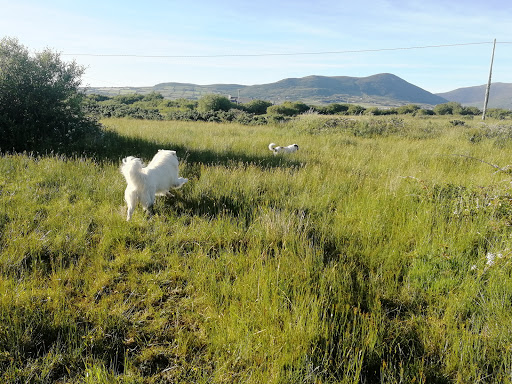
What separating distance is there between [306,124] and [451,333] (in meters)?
14.4

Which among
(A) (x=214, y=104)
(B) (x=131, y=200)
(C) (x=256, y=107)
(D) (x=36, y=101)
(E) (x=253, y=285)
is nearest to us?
(E) (x=253, y=285)

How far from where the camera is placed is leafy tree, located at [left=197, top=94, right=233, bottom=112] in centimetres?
3703

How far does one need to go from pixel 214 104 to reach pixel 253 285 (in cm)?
3724

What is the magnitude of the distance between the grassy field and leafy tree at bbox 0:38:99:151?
3363mm

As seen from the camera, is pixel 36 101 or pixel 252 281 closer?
pixel 252 281

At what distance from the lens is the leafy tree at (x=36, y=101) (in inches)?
304

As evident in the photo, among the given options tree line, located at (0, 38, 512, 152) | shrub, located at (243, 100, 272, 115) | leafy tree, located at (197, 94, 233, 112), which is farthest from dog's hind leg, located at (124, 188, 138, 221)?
shrub, located at (243, 100, 272, 115)

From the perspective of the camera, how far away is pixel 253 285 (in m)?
2.55

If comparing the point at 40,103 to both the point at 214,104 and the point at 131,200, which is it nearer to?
the point at 131,200

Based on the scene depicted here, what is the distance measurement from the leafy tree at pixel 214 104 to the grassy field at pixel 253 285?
110 ft

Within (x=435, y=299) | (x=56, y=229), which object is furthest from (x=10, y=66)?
(x=435, y=299)

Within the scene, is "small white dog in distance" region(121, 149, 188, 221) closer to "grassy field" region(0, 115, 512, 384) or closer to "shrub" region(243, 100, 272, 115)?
"grassy field" region(0, 115, 512, 384)

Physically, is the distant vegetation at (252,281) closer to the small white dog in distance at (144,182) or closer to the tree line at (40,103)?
the small white dog in distance at (144,182)

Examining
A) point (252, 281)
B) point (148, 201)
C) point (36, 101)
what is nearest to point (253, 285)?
point (252, 281)
